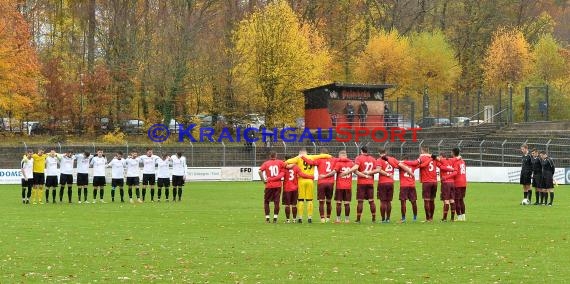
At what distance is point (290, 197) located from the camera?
1032 inches

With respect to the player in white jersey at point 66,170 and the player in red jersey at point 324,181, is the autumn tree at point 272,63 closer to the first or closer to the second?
the player in white jersey at point 66,170

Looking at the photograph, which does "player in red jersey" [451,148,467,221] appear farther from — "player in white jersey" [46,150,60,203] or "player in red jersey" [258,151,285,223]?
"player in white jersey" [46,150,60,203]

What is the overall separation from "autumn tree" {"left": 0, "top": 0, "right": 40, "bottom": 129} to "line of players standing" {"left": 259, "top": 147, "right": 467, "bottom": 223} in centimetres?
4107

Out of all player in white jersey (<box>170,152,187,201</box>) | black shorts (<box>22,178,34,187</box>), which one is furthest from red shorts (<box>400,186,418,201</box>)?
black shorts (<box>22,178,34,187</box>)

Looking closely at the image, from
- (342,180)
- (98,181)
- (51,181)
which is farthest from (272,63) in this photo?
(342,180)

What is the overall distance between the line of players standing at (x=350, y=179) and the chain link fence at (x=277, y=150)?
27.6 metres

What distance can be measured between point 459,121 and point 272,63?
46.5ft

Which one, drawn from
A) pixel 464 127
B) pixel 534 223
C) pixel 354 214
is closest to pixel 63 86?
pixel 464 127

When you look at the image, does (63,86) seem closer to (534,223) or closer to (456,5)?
(456,5)

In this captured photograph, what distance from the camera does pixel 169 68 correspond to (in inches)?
2776

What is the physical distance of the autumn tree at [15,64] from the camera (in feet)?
209

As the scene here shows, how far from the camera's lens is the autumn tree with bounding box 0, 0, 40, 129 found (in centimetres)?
6359

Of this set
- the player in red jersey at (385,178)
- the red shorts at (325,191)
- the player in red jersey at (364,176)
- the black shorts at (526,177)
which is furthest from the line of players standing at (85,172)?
the player in red jersey at (385,178)

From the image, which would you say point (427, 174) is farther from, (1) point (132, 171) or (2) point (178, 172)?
(1) point (132, 171)
